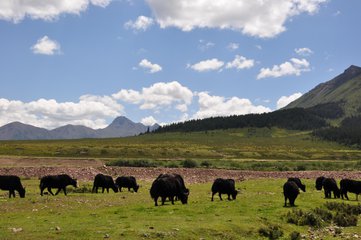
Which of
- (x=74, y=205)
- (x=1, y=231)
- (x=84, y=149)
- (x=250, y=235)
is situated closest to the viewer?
(x=1, y=231)

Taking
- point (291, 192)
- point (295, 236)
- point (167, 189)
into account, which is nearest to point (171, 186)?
point (167, 189)

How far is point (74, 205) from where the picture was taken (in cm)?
2731

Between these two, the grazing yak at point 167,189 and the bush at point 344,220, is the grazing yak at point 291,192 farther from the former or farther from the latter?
the grazing yak at point 167,189

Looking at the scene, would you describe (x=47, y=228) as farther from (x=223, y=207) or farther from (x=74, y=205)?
(x=223, y=207)

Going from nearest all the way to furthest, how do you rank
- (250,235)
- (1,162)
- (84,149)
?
(250,235)
(1,162)
(84,149)

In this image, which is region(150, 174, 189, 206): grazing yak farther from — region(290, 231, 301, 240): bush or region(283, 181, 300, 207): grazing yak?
region(290, 231, 301, 240): bush

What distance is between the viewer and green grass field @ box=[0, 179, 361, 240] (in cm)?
1803

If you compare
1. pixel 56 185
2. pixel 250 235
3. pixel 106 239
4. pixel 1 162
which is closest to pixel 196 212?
pixel 250 235

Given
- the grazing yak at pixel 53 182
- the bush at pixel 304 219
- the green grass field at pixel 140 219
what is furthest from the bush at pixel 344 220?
the grazing yak at pixel 53 182

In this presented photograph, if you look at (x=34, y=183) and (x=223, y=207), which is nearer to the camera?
(x=223, y=207)

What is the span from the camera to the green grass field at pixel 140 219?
18.0 m

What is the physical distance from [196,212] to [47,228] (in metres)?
8.36

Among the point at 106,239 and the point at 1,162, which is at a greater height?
the point at 1,162

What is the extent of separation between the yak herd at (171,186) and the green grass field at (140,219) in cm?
143
